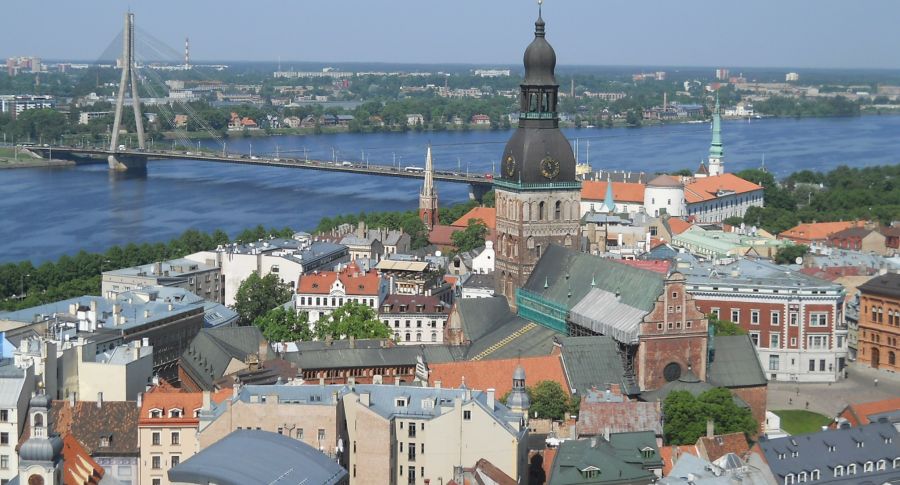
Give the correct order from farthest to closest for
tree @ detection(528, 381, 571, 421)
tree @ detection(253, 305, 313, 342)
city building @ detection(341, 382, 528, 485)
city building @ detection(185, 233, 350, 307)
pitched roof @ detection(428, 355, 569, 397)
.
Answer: city building @ detection(185, 233, 350, 307) → tree @ detection(253, 305, 313, 342) → pitched roof @ detection(428, 355, 569, 397) → tree @ detection(528, 381, 571, 421) → city building @ detection(341, 382, 528, 485)

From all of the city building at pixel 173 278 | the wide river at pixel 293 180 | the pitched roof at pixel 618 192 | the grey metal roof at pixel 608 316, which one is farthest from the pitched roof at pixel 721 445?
the pitched roof at pixel 618 192

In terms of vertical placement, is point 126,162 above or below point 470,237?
below

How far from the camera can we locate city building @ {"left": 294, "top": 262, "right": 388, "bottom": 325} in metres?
44.7

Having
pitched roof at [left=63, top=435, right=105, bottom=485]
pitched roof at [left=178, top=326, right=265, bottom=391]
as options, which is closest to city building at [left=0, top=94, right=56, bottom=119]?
pitched roof at [left=178, top=326, right=265, bottom=391]

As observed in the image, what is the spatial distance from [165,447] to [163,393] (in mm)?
1303

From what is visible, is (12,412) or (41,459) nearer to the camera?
(41,459)

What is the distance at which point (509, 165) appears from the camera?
37.0 metres

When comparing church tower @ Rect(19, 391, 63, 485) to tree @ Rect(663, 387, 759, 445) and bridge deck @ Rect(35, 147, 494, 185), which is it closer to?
tree @ Rect(663, 387, 759, 445)

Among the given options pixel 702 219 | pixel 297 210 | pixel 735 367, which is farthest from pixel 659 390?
pixel 297 210

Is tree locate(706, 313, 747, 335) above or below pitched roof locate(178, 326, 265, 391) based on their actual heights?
above

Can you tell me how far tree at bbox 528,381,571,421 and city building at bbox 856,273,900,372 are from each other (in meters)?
13.4

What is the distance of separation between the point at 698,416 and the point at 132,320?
1507 centimetres

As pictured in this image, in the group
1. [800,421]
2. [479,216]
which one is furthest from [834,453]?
[479,216]

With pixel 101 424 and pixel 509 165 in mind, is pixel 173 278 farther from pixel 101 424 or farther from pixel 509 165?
pixel 101 424
